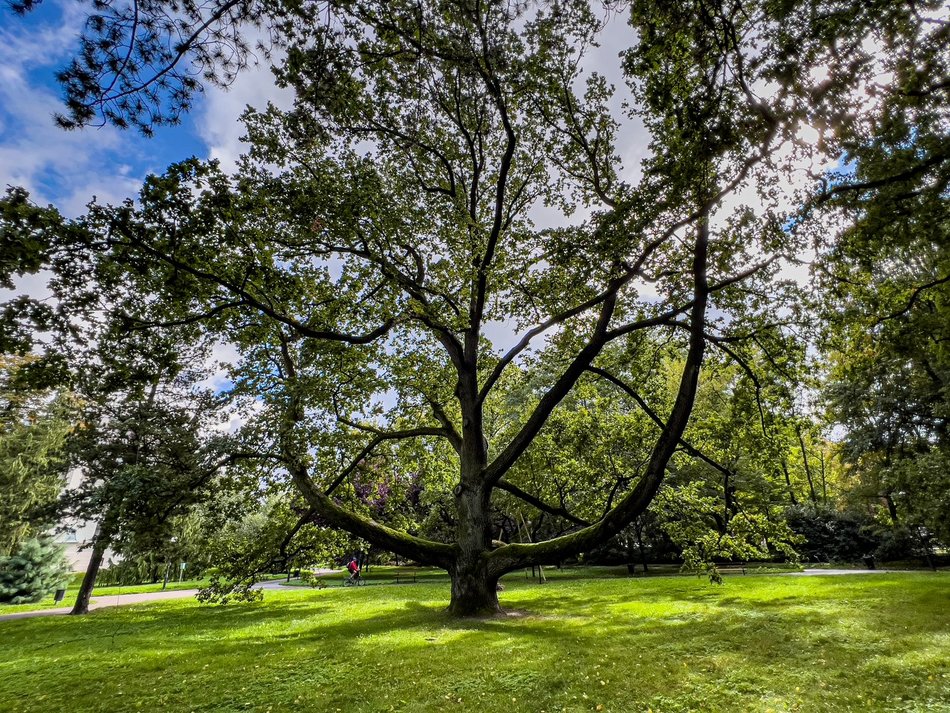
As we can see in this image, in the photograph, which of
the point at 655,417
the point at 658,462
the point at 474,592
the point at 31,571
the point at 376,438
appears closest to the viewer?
the point at 658,462

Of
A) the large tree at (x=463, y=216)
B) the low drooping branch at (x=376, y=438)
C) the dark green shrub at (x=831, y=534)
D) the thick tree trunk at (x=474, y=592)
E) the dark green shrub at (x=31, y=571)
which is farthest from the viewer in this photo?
the dark green shrub at (x=831, y=534)

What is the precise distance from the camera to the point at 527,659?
7266 mm

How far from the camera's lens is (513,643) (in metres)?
8.42

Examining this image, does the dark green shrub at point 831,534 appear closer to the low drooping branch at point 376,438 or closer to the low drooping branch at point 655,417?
the low drooping branch at point 655,417

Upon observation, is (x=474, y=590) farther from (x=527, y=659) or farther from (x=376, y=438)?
(x=376, y=438)

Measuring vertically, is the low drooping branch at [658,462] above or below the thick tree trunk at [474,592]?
above

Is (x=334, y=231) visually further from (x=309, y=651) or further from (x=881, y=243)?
(x=881, y=243)

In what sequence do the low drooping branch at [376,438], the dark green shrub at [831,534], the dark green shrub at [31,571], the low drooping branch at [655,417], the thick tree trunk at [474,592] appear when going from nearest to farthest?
the low drooping branch at [655,417] → the thick tree trunk at [474,592] → the low drooping branch at [376,438] → the dark green shrub at [31,571] → the dark green shrub at [831,534]

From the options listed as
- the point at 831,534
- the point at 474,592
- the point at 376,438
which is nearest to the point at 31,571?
the point at 376,438

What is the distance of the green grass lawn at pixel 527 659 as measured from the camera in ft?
18.2

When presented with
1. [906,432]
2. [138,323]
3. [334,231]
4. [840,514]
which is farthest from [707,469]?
[138,323]

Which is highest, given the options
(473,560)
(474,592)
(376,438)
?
(376,438)

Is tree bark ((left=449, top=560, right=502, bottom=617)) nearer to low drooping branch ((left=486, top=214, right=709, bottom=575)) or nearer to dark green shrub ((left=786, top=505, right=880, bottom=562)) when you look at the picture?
low drooping branch ((left=486, top=214, right=709, bottom=575))

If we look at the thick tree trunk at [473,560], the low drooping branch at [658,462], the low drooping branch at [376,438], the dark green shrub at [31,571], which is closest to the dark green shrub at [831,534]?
the low drooping branch at [658,462]
